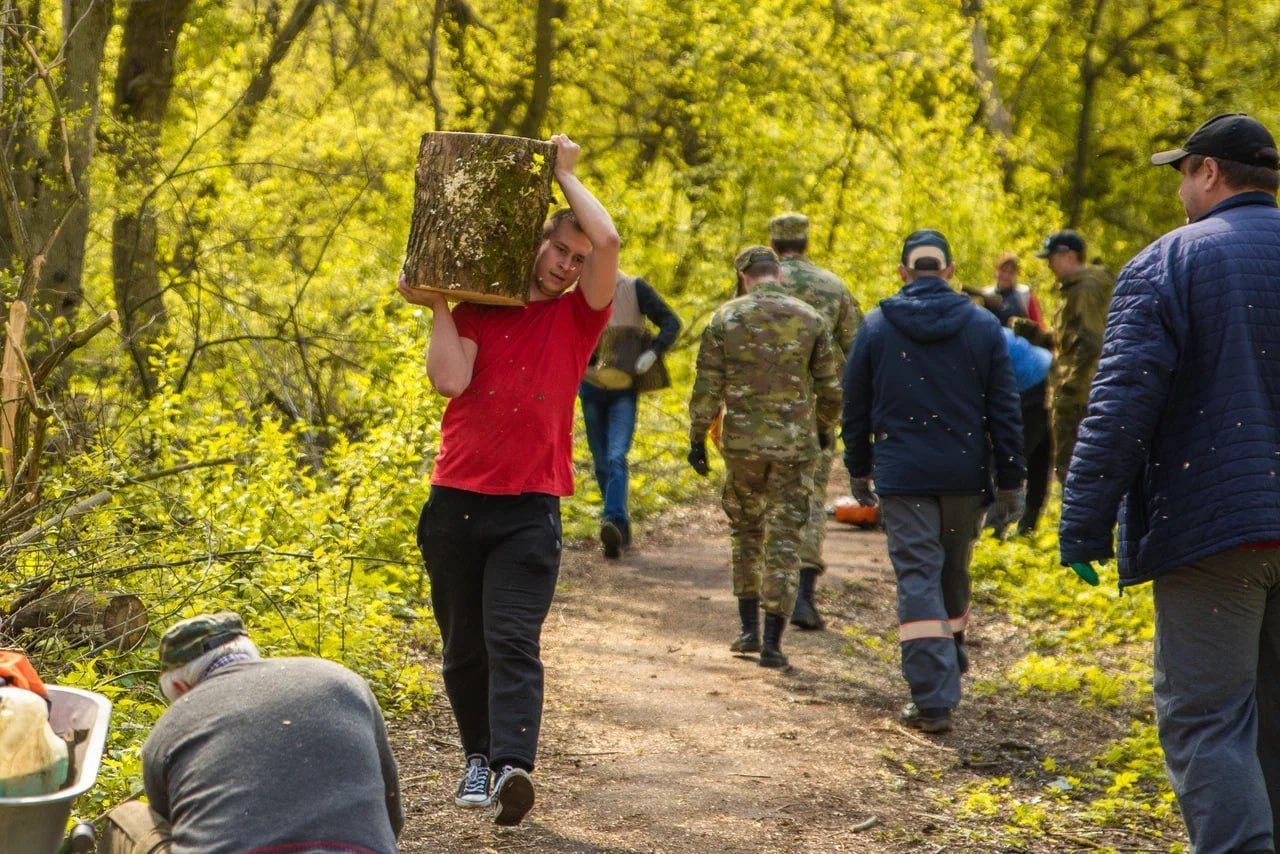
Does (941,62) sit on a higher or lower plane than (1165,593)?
higher

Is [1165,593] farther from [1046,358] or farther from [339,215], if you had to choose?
[339,215]

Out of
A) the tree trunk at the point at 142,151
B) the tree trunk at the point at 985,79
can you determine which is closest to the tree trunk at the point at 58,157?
the tree trunk at the point at 142,151

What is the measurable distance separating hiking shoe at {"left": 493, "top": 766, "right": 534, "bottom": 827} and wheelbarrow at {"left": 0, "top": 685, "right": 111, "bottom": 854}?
175cm

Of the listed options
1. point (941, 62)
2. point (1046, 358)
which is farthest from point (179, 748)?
point (941, 62)

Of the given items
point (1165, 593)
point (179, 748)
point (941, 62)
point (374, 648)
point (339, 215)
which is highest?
point (941, 62)

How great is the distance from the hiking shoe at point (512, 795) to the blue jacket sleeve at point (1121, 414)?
1859mm

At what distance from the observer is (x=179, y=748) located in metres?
3.08

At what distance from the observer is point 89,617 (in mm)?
6047

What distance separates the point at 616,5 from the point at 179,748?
44.8 ft

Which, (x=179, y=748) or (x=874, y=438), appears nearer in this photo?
(x=179, y=748)

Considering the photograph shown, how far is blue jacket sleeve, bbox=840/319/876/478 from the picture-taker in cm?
715

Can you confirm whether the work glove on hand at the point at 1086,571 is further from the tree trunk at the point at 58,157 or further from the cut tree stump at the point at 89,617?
the tree trunk at the point at 58,157

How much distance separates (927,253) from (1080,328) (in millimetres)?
4958

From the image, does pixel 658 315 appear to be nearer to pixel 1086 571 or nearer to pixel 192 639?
pixel 1086 571
